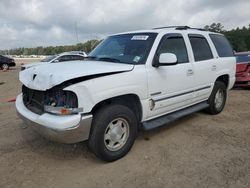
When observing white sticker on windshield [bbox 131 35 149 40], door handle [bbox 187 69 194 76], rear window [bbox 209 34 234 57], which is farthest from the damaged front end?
rear window [bbox 209 34 234 57]

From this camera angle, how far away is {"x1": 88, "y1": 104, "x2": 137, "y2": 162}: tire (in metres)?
3.26

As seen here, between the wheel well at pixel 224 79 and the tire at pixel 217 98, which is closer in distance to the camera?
the tire at pixel 217 98

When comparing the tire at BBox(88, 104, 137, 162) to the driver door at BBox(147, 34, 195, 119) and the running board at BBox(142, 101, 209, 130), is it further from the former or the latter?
the driver door at BBox(147, 34, 195, 119)

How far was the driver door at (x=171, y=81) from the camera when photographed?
3.89 metres

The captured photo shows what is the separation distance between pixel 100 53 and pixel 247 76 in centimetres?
672

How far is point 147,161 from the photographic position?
3576 millimetres

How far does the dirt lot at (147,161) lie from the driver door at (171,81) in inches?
22.8

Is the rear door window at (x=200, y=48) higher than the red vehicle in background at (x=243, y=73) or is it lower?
higher

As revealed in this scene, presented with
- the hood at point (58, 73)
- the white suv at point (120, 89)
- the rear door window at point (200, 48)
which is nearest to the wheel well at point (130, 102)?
the white suv at point (120, 89)

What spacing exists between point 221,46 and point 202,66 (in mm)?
1295

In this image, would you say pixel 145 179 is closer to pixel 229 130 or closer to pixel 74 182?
pixel 74 182

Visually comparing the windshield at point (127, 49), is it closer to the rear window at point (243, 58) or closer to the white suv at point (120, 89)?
the white suv at point (120, 89)

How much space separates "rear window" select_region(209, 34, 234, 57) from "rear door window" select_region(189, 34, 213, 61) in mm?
418

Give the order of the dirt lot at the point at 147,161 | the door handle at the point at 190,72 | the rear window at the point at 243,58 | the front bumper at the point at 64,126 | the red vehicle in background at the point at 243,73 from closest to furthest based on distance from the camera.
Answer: the front bumper at the point at 64,126
the dirt lot at the point at 147,161
the door handle at the point at 190,72
the red vehicle in background at the point at 243,73
the rear window at the point at 243,58
